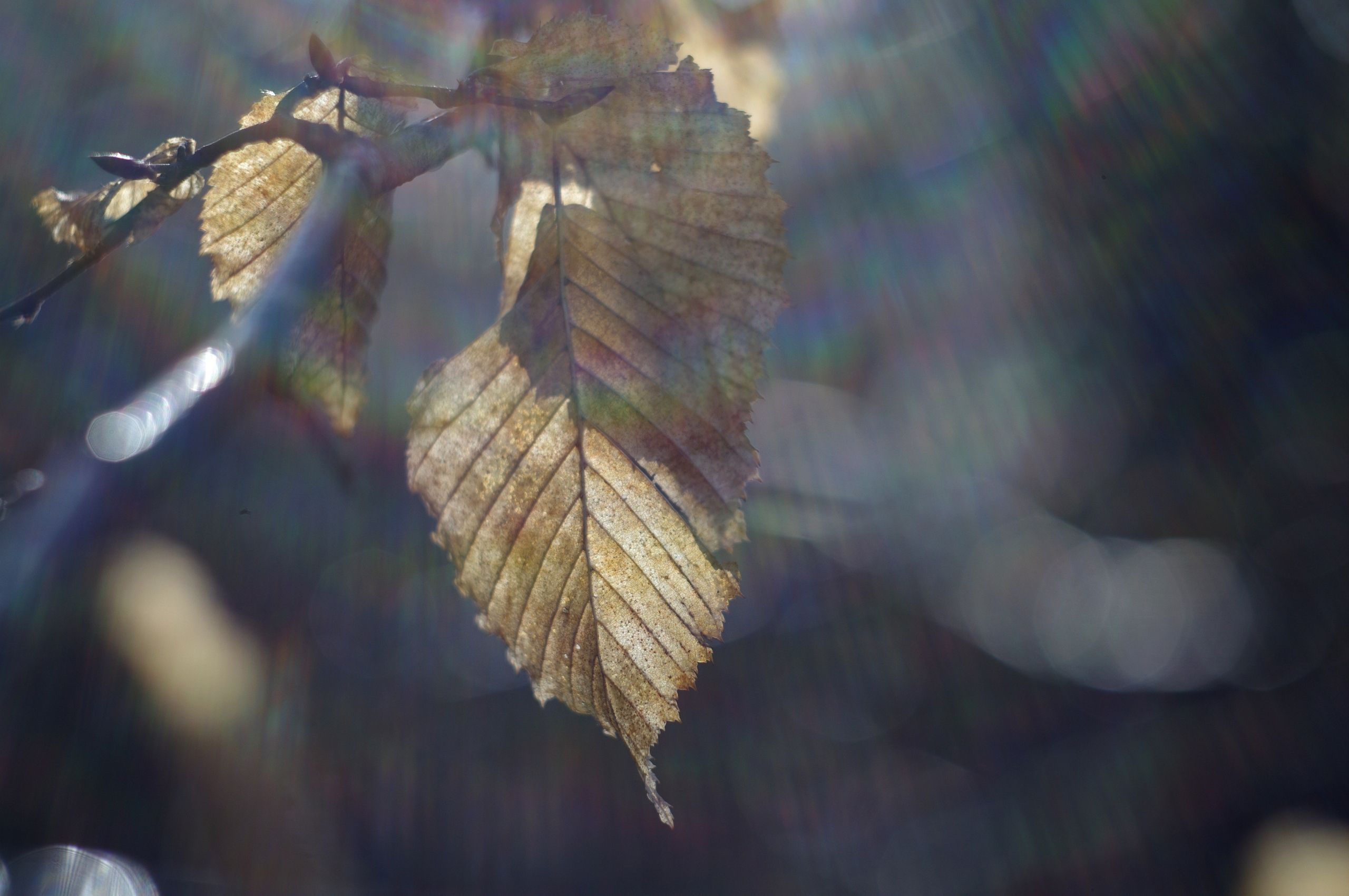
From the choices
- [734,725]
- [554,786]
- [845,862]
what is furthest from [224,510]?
[845,862]

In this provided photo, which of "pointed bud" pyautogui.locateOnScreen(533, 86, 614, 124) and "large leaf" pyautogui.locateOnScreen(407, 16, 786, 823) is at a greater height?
"pointed bud" pyautogui.locateOnScreen(533, 86, 614, 124)

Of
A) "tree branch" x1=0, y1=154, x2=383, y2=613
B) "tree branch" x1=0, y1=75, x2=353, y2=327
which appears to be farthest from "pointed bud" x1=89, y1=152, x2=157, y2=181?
"tree branch" x1=0, y1=154, x2=383, y2=613

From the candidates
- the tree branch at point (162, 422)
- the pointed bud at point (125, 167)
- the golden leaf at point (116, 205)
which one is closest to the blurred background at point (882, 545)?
the golden leaf at point (116, 205)

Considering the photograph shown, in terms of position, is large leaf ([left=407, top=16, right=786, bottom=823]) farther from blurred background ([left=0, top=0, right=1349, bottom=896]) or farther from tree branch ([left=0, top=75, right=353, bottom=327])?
blurred background ([left=0, top=0, right=1349, bottom=896])

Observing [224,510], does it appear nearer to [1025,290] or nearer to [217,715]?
[217,715]

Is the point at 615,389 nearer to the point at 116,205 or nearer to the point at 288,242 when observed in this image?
the point at 288,242

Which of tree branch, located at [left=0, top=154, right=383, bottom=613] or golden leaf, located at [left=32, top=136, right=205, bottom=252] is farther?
golden leaf, located at [left=32, top=136, right=205, bottom=252]
